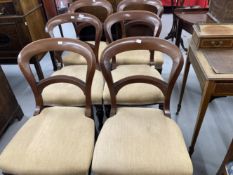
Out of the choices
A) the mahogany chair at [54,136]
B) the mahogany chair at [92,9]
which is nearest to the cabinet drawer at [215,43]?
the mahogany chair at [54,136]

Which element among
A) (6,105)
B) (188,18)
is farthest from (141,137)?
(188,18)

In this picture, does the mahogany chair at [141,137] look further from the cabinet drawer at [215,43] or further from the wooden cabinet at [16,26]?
the wooden cabinet at [16,26]

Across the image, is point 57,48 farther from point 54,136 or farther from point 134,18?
point 134,18

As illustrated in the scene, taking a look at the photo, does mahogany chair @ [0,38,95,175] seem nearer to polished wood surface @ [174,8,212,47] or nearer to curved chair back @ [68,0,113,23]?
curved chair back @ [68,0,113,23]

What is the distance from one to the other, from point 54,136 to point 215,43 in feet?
3.23

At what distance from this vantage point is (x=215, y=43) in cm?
109

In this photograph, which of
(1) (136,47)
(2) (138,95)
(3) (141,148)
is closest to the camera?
(3) (141,148)

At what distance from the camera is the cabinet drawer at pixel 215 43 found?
1077 mm

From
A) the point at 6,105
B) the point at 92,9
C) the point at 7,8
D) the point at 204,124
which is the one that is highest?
the point at 7,8

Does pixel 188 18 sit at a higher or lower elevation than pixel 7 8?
lower

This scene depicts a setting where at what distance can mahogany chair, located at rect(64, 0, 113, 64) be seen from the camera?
1771mm

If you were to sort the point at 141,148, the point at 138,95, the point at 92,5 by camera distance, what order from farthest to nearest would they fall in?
the point at 92,5 < the point at 138,95 < the point at 141,148

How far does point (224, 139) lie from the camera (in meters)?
1.45

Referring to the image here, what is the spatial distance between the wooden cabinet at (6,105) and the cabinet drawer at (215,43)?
1433mm
